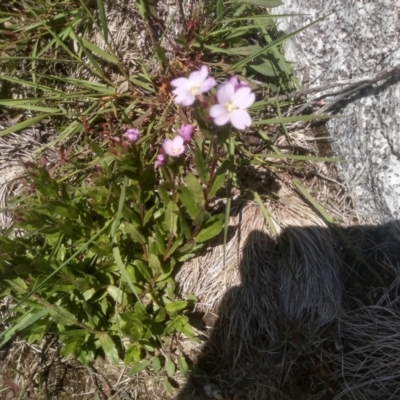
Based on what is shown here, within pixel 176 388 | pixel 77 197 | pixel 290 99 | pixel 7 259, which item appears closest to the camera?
pixel 7 259

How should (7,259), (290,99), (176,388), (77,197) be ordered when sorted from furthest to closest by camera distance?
(290,99) < (176,388) < (77,197) < (7,259)

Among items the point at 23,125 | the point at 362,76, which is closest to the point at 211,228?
the point at 362,76

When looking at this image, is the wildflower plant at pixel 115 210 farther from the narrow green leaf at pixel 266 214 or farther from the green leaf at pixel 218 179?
the narrow green leaf at pixel 266 214

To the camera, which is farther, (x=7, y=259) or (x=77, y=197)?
(x=77, y=197)

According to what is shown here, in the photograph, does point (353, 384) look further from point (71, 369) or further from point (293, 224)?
point (71, 369)

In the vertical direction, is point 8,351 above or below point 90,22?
below

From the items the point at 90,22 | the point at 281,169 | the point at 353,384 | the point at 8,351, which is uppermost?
the point at 90,22

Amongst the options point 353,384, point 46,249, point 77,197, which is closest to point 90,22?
point 77,197

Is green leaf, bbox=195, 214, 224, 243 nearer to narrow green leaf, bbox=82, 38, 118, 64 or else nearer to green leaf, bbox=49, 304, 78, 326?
green leaf, bbox=49, 304, 78, 326
